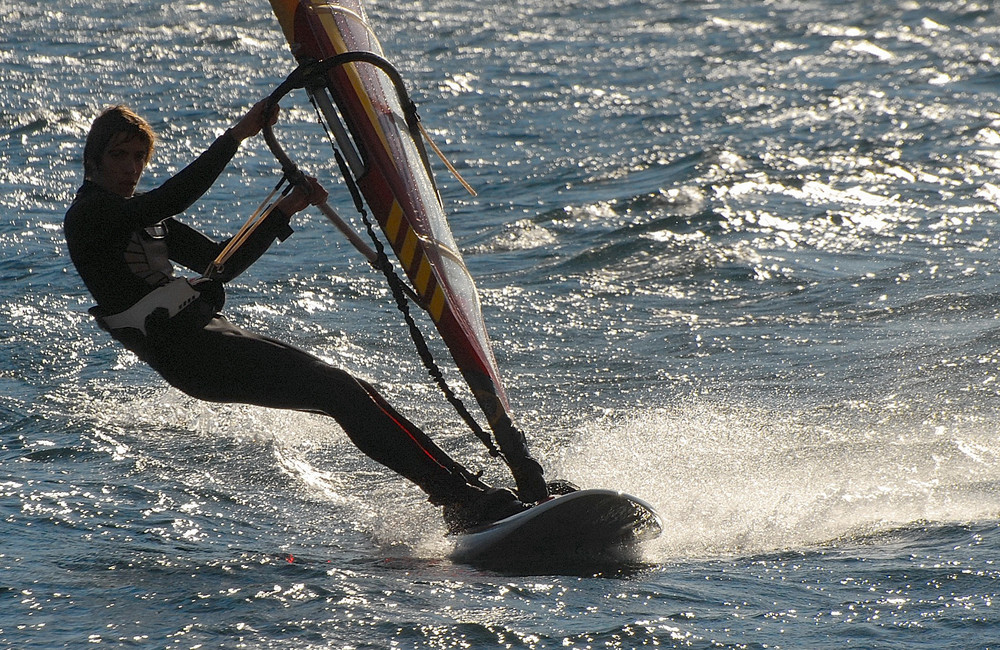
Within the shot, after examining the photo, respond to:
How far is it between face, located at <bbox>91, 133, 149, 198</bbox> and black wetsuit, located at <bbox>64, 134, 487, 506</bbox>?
0.06 meters

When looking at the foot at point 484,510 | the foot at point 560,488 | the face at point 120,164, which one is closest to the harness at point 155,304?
the face at point 120,164

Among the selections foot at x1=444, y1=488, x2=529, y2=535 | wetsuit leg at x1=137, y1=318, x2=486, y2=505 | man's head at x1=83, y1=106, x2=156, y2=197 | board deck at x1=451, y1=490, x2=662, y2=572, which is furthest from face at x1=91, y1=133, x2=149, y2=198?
board deck at x1=451, y1=490, x2=662, y2=572

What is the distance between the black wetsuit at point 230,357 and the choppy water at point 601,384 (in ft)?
1.13

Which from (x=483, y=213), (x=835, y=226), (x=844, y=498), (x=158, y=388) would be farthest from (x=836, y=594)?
(x=483, y=213)

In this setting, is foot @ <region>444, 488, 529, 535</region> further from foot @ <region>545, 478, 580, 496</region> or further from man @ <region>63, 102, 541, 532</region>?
foot @ <region>545, 478, 580, 496</region>

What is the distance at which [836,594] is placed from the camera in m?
4.17

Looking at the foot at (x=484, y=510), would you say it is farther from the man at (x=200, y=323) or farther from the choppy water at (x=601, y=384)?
the choppy water at (x=601, y=384)

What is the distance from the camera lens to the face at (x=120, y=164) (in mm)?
4590

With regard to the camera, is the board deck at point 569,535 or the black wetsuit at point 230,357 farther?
the black wetsuit at point 230,357

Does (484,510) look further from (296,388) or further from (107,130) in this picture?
(107,130)

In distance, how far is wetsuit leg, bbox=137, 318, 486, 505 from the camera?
188 inches

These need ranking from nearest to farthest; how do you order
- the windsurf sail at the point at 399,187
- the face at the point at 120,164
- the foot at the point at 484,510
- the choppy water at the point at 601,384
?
the choppy water at the point at 601,384 < the face at the point at 120,164 < the foot at the point at 484,510 < the windsurf sail at the point at 399,187

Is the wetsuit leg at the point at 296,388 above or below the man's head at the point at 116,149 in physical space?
below

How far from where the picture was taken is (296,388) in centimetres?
483
